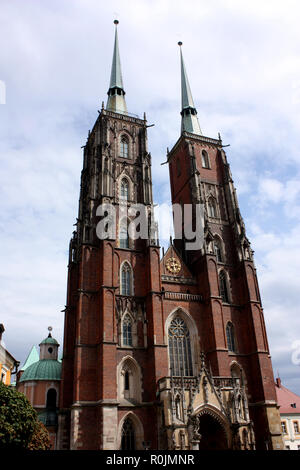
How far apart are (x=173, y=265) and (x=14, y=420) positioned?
2165 centimetres

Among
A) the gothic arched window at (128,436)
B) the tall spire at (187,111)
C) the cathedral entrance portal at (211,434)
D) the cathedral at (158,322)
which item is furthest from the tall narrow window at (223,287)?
the tall spire at (187,111)

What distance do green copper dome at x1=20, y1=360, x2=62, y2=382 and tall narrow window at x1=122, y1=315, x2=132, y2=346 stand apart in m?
12.2

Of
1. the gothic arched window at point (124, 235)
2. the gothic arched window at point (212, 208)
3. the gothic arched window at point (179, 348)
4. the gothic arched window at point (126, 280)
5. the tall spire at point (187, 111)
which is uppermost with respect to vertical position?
the tall spire at point (187, 111)

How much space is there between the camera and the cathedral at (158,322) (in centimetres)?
2697

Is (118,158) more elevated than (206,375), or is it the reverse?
(118,158)

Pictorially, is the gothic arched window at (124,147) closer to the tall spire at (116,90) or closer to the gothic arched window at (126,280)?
the tall spire at (116,90)

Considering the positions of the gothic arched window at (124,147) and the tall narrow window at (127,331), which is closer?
the tall narrow window at (127,331)

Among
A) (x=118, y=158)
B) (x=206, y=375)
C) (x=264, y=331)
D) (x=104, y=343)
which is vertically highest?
(x=118, y=158)

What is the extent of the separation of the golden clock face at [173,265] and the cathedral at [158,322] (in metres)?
0.09

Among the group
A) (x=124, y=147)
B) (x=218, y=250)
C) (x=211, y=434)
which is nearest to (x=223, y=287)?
(x=218, y=250)

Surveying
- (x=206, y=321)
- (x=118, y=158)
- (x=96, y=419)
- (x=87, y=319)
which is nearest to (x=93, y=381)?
(x=96, y=419)

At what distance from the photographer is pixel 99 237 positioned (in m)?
33.2
